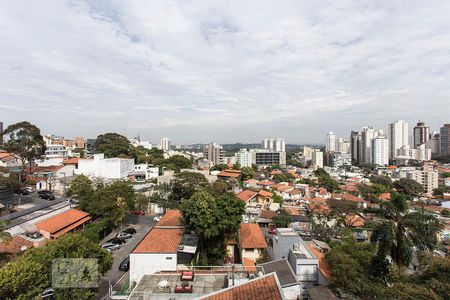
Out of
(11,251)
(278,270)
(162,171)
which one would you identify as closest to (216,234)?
(278,270)

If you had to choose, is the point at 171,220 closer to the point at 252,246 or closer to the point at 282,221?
the point at 252,246

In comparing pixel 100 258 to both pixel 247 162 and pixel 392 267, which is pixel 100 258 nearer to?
pixel 392 267

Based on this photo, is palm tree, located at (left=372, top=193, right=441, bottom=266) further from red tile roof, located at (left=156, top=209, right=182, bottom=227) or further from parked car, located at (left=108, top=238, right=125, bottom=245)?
parked car, located at (left=108, top=238, right=125, bottom=245)

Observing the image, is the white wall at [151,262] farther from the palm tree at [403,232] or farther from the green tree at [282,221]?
the green tree at [282,221]

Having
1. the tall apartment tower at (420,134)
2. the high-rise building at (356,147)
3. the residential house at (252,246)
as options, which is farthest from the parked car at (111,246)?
the tall apartment tower at (420,134)

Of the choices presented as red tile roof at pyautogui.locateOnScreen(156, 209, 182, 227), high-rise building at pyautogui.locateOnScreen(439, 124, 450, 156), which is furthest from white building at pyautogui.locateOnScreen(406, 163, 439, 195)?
red tile roof at pyautogui.locateOnScreen(156, 209, 182, 227)

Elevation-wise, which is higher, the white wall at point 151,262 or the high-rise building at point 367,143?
the high-rise building at point 367,143

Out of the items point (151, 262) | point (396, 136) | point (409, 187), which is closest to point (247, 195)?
point (151, 262)
